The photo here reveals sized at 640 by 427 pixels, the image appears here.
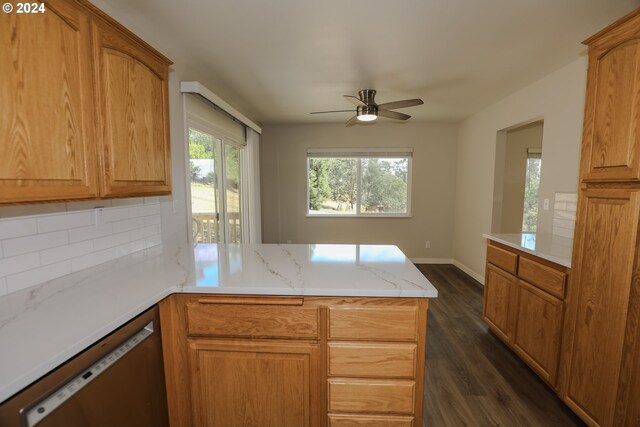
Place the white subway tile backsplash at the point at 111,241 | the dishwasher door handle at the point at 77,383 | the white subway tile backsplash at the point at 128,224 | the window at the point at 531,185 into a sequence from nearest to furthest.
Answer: the dishwasher door handle at the point at 77,383
the white subway tile backsplash at the point at 111,241
the white subway tile backsplash at the point at 128,224
the window at the point at 531,185

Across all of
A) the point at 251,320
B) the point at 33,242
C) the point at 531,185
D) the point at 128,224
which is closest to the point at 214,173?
the point at 128,224

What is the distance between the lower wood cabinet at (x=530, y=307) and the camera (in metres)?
1.76

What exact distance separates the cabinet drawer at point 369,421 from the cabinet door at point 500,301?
4.66ft

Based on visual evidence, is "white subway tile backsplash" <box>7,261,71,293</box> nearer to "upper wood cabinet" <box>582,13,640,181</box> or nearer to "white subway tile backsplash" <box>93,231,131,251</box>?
"white subway tile backsplash" <box>93,231,131,251</box>

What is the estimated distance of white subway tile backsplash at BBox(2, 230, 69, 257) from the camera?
119 centimetres

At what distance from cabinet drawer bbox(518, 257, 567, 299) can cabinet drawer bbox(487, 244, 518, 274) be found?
2.5 inches

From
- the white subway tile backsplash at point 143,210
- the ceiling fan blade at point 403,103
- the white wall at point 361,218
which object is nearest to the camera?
the white subway tile backsplash at point 143,210

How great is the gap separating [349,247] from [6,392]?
5.39 ft

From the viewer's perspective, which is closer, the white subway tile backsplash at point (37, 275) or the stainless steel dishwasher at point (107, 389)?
the stainless steel dishwasher at point (107, 389)

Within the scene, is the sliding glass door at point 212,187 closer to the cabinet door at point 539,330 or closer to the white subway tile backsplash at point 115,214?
the white subway tile backsplash at point 115,214

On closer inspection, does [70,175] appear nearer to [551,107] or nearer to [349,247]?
[349,247]

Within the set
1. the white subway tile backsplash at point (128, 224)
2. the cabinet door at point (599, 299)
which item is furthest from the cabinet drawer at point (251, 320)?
the cabinet door at point (599, 299)

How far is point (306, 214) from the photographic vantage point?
4.91 metres

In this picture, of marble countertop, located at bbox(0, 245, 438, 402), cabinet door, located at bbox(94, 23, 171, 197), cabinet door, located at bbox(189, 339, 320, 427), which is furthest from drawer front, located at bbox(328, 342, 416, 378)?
cabinet door, located at bbox(94, 23, 171, 197)
